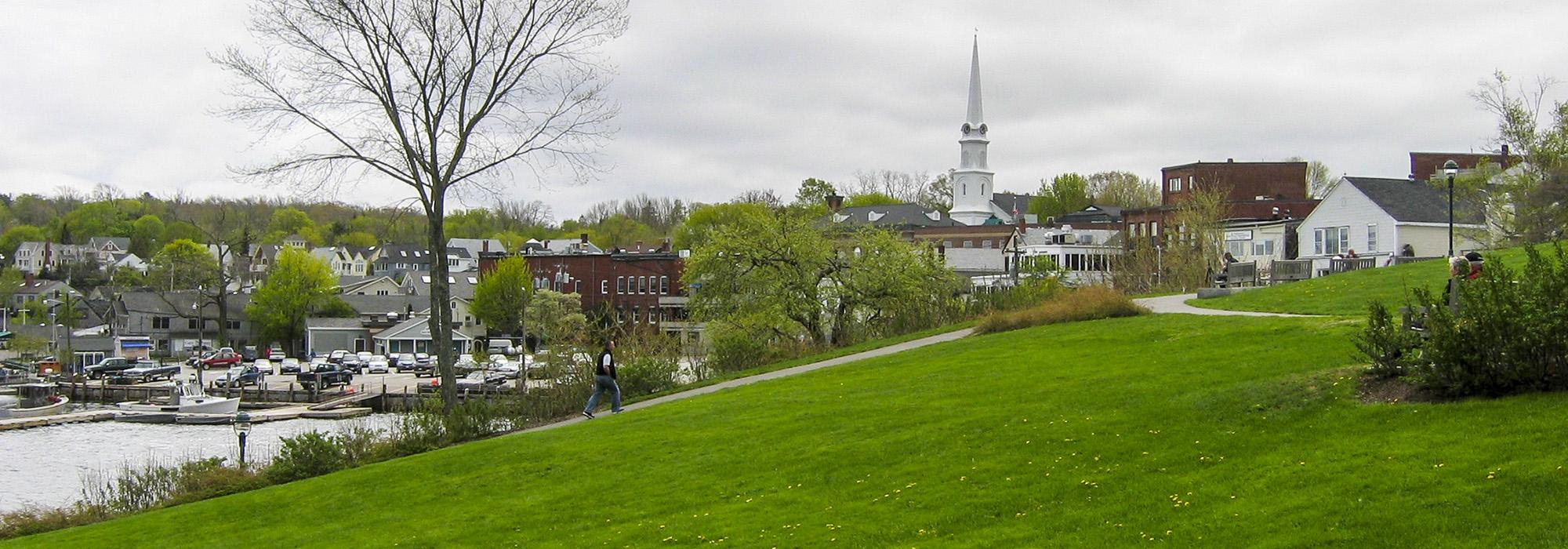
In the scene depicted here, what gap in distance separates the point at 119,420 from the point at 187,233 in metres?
120

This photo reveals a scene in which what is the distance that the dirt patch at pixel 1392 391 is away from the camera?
16.1 meters

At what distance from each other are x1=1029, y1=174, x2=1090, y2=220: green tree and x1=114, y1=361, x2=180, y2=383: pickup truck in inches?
3524

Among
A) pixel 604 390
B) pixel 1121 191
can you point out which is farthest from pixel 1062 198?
pixel 604 390

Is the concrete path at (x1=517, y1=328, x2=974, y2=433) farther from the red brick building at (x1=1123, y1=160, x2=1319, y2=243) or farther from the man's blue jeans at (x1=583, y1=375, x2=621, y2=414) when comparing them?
the red brick building at (x1=1123, y1=160, x2=1319, y2=243)

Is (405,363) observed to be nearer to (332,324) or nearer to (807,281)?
(332,324)

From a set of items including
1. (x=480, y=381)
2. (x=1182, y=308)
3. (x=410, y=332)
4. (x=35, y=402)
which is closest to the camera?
(x=1182, y=308)

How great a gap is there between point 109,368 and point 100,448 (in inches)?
1593

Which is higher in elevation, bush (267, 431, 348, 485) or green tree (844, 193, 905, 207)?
green tree (844, 193, 905, 207)

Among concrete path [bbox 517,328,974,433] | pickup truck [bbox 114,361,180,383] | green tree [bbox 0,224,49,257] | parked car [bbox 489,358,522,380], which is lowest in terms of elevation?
pickup truck [bbox 114,361,180,383]

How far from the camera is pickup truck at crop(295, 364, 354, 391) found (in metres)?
83.1

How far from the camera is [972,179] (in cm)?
14288

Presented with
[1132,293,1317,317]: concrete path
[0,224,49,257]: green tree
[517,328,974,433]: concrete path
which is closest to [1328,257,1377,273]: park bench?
[1132,293,1317,317]: concrete path

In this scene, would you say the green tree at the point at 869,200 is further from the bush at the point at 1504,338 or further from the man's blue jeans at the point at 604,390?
the bush at the point at 1504,338

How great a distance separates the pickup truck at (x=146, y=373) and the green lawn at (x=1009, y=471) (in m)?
76.4
